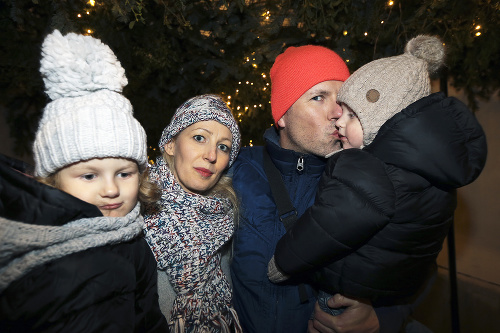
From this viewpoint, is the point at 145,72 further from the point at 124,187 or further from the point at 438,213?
the point at 438,213

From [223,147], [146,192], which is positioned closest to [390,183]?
[223,147]

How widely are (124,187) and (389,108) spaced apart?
1.46 metres

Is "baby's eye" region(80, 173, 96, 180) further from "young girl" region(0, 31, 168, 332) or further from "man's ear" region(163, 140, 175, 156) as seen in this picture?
"man's ear" region(163, 140, 175, 156)

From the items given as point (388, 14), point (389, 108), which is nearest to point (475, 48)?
point (388, 14)

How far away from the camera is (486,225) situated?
3.99m

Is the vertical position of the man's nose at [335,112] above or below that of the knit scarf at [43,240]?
above

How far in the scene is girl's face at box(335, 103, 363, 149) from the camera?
169cm

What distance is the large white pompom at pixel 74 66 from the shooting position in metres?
1.30

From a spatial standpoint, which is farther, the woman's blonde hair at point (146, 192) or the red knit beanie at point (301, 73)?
the red knit beanie at point (301, 73)

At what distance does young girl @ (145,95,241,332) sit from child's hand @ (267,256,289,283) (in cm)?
37

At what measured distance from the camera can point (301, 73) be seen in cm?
234

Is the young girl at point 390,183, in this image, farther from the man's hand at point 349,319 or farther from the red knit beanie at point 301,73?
the red knit beanie at point 301,73

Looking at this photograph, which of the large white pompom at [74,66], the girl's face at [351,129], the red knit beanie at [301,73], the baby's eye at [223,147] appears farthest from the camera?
the red knit beanie at [301,73]

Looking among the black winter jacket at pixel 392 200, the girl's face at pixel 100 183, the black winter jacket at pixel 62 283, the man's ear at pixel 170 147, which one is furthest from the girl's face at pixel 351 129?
the black winter jacket at pixel 62 283
